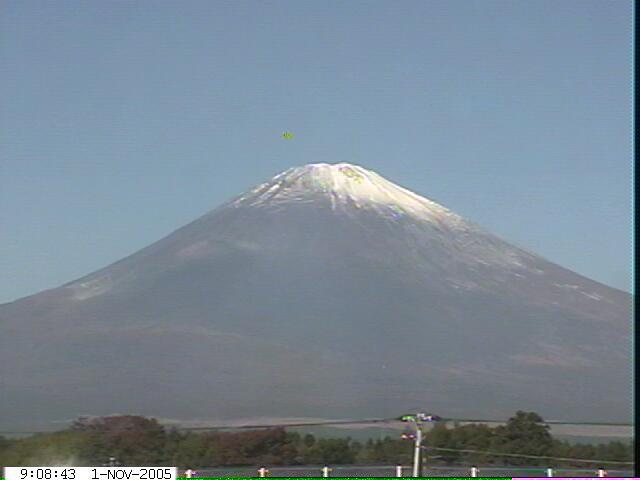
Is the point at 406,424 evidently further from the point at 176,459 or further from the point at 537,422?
the point at 176,459
